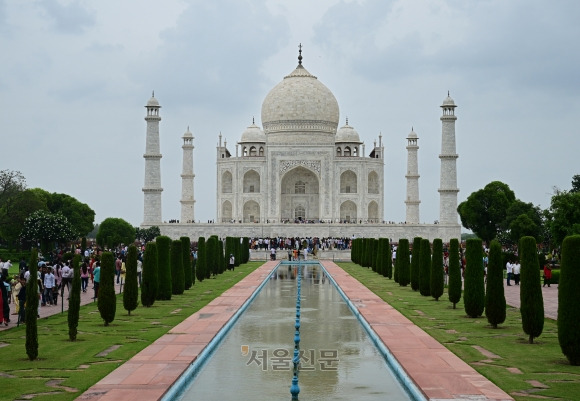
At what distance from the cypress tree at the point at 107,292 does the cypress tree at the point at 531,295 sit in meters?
5.42

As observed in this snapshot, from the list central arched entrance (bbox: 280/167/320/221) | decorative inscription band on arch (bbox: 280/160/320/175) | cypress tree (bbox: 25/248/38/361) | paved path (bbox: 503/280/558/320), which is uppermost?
decorative inscription band on arch (bbox: 280/160/320/175)

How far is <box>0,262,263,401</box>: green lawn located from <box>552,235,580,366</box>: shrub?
15.0 feet

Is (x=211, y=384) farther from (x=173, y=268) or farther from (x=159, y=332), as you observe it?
(x=173, y=268)

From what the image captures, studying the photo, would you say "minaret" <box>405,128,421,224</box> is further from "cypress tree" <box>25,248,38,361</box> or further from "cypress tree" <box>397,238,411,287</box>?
"cypress tree" <box>25,248,38,361</box>

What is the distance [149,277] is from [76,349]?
512 centimetres

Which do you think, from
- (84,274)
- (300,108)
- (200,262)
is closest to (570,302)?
(84,274)

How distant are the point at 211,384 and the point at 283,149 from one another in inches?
1508

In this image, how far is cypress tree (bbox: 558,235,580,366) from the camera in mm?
8445

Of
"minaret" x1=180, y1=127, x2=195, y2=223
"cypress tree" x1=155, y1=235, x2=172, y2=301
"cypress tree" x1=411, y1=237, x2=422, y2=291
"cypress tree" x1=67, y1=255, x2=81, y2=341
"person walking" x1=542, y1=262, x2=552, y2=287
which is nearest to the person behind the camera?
"cypress tree" x1=67, y1=255, x2=81, y2=341

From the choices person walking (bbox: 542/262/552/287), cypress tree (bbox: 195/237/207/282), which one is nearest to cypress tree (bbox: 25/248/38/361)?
cypress tree (bbox: 195/237/207/282)

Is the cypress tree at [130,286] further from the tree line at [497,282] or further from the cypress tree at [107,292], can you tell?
the tree line at [497,282]

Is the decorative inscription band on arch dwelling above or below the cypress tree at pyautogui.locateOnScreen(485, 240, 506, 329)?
above

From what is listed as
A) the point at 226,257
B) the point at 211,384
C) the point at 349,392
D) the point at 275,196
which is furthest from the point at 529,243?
the point at 275,196

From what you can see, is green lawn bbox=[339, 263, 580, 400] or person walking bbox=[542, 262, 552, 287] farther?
person walking bbox=[542, 262, 552, 287]
